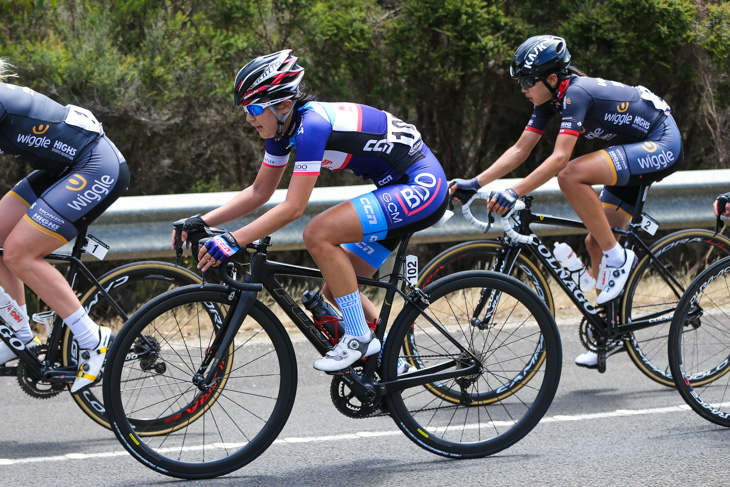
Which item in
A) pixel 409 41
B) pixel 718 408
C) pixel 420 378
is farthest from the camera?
pixel 409 41

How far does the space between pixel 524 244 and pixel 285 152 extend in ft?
5.99

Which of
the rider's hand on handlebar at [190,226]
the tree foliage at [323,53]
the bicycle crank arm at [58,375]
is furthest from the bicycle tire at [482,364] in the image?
the tree foliage at [323,53]

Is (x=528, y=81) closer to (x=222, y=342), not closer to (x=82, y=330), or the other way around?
(x=222, y=342)

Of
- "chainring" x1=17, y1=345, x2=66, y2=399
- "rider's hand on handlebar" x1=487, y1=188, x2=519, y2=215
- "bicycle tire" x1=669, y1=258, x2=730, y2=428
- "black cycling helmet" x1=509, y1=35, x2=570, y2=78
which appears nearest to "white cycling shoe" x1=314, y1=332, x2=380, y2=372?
"rider's hand on handlebar" x1=487, y1=188, x2=519, y2=215

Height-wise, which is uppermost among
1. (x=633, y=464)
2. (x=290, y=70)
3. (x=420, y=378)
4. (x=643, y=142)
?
(x=290, y=70)

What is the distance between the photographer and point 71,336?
5113 mm

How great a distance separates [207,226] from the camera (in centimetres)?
430

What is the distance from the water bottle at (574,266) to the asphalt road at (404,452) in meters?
0.70

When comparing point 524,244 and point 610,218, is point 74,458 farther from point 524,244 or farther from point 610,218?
point 610,218

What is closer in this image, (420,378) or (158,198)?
(420,378)

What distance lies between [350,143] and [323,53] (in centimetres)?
645

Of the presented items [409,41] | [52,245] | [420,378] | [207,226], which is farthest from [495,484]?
[409,41]

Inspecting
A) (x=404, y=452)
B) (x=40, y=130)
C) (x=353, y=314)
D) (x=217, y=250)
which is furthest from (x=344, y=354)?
(x=40, y=130)

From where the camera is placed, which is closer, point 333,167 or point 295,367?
point 295,367
